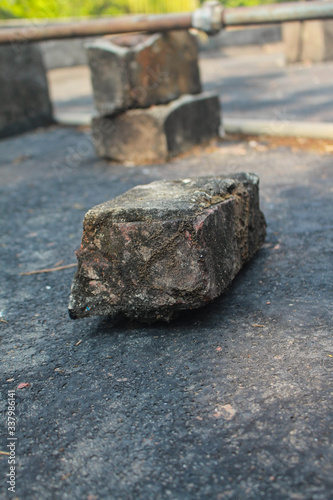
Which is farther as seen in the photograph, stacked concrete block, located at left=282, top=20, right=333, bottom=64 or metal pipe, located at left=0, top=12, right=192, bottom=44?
stacked concrete block, located at left=282, top=20, right=333, bottom=64

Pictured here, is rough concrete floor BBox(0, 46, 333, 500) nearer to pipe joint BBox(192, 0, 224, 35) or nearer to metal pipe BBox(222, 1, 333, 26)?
metal pipe BBox(222, 1, 333, 26)

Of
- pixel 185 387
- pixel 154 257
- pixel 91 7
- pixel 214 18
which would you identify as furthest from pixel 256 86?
pixel 91 7

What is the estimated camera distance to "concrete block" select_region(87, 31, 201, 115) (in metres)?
4.06

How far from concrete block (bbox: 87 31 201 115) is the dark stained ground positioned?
5.84 feet

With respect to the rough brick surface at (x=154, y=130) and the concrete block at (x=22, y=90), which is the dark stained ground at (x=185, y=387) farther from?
the concrete block at (x=22, y=90)

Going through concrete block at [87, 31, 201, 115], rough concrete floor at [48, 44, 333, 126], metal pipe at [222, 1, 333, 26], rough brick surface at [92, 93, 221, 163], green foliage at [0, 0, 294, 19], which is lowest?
rough concrete floor at [48, 44, 333, 126]

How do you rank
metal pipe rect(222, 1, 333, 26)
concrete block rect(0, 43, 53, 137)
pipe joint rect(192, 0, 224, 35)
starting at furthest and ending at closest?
concrete block rect(0, 43, 53, 137) < pipe joint rect(192, 0, 224, 35) < metal pipe rect(222, 1, 333, 26)

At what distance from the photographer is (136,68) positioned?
13.4ft

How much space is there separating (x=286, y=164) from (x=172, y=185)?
5.92 ft

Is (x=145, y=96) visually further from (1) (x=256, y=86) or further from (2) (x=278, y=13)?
(1) (x=256, y=86)

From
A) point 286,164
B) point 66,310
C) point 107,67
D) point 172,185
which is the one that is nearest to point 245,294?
point 172,185

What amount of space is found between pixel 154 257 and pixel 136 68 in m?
2.58

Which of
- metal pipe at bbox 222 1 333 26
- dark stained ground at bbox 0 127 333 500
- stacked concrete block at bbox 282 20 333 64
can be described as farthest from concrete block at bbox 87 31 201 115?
stacked concrete block at bbox 282 20 333 64

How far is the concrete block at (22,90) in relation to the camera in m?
5.66
